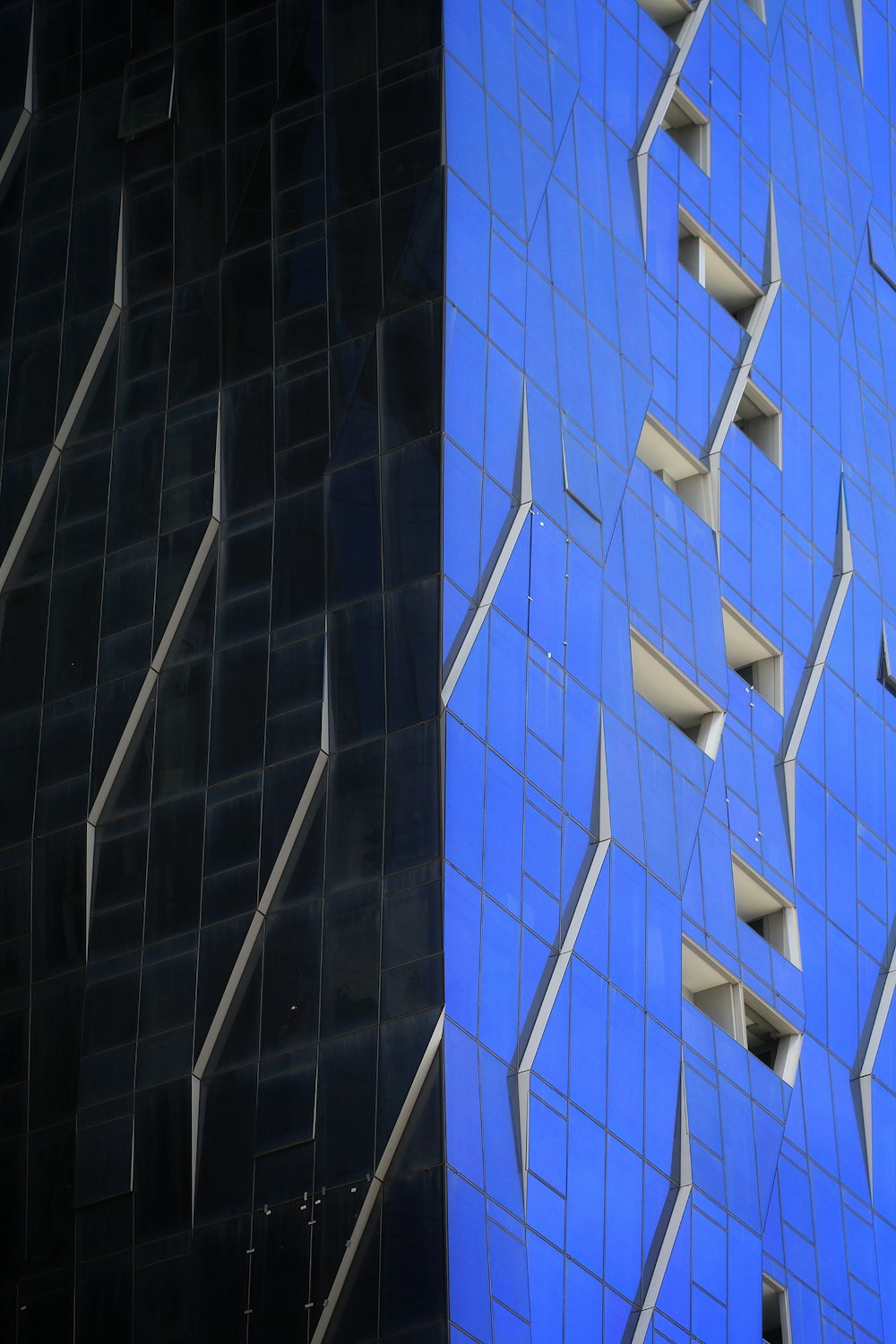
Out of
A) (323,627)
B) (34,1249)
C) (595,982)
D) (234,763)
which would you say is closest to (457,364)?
(323,627)

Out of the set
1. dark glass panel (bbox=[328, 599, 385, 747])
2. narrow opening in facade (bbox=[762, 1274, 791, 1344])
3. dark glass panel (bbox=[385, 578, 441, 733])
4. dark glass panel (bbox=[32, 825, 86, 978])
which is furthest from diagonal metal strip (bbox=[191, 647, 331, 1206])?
narrow opening in facade (bbox=[762, 1274, 791, 1344])

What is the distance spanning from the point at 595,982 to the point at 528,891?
83.1 inches

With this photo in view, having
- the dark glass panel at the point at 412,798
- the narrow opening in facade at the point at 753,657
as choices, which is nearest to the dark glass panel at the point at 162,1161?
the dark glass panel at the point at 412,798

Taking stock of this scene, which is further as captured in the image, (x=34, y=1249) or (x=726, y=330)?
(x=726, y=330)

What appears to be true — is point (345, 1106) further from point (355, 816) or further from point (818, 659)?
point (818, 659)

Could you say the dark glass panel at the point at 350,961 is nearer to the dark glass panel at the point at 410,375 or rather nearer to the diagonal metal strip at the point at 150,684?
the diagonal metal strip at the point at 150,684

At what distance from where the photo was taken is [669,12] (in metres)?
56.1

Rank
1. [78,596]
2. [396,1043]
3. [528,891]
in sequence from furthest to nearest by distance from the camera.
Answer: [78,596] → [528,891] → [396,1043]

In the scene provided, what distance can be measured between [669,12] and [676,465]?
11.2m

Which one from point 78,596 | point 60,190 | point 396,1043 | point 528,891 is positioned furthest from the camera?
point 60,190

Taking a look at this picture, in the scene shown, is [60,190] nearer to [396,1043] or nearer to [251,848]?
[251,848]

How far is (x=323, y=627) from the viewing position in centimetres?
4297

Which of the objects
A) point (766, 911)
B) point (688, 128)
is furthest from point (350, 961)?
point (688, 128)

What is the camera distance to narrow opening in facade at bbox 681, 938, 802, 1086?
46.7m
